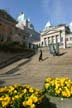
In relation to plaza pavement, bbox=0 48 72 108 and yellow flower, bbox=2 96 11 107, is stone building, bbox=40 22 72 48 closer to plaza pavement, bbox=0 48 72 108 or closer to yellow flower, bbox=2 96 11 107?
plaza pavement, bbox=0 48 72 108

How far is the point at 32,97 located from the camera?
5469mm

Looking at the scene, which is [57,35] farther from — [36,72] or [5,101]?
[5,101]

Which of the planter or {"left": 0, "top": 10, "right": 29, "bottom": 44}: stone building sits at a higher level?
{"left": 0, "top": 10, "right": 29, "bottom": 44}: stone building

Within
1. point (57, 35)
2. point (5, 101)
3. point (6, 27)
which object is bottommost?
point (5, 101)

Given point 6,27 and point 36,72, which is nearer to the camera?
point 36,72

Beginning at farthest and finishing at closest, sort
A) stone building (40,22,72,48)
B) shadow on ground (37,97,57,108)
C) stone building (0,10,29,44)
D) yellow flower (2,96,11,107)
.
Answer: stone building (40,22,72,48), stone building (0,10,29,44), shadow on ground (37,97,57,108), yellow flower (2,96,11,107)

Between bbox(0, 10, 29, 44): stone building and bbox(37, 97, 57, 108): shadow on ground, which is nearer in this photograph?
bbox(37, 97, 57, 108): shadow on ground

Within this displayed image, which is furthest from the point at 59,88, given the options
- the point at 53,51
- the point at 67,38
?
the point at 67,38

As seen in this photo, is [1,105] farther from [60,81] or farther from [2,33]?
[2,33]

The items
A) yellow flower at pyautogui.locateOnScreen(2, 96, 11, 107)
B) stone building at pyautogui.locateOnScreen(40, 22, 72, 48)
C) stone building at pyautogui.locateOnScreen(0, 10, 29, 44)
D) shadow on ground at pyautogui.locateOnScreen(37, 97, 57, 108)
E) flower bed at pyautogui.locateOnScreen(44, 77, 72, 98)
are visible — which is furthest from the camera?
stone building at pyautogui.locateOnScreen(40, 22, 72, 48)

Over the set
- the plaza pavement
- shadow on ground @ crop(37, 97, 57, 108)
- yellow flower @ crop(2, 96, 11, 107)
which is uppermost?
yellow flower @ crop(2, 96, 11, 107)

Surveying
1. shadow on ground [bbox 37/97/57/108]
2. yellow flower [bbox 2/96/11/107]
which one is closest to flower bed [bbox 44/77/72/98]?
shadow on ground [bbox 37/97/57/108]

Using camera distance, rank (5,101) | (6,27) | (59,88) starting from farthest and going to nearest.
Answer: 1. (6,27)
2. (59,88)
3. (5,101)

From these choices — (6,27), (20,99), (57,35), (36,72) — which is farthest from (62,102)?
(57,35)
